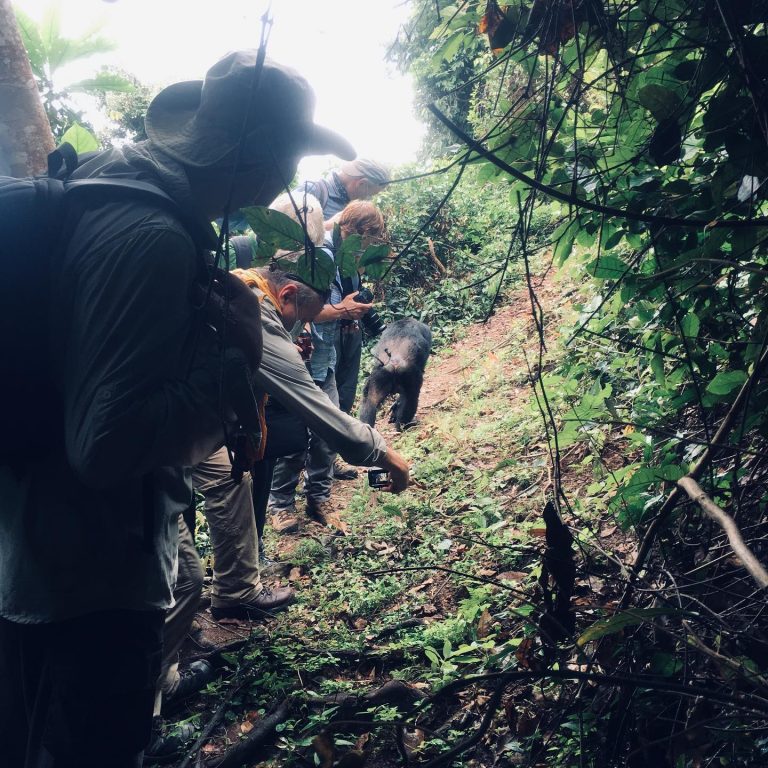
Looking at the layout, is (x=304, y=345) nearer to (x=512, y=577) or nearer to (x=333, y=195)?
(x=512, y=577)

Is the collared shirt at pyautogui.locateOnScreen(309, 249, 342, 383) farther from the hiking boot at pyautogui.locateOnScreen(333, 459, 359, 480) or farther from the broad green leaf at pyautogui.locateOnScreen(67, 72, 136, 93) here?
the broad green leaf at pyautogui.locateOnScreen(67, 72, 136, 93)

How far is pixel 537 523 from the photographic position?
3539 mm

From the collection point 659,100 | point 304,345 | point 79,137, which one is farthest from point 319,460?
point 659,100

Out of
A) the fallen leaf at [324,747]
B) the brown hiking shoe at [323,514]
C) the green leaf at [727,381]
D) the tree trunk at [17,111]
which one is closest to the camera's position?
the fallen leaf at [324,747]

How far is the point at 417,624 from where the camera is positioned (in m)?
3.16

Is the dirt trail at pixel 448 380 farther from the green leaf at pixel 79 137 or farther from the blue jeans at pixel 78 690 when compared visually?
the green leaf at pixel 79 137

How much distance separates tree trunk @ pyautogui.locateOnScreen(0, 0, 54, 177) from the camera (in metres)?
3.03

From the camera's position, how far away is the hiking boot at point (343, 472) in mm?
5773

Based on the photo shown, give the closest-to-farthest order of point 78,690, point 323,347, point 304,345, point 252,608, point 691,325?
point 78,690 → point 691,325 → point 252,608 → point 304,345 → point 323,347

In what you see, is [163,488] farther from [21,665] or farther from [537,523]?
[537,523]

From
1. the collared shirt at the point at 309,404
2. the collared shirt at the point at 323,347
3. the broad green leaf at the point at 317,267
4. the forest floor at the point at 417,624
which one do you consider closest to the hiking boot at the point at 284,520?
the forest floor at the point at 417,624

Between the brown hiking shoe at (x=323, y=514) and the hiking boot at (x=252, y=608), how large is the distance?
1075mm

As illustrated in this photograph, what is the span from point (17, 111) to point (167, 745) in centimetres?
295

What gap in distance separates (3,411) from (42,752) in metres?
0.86
